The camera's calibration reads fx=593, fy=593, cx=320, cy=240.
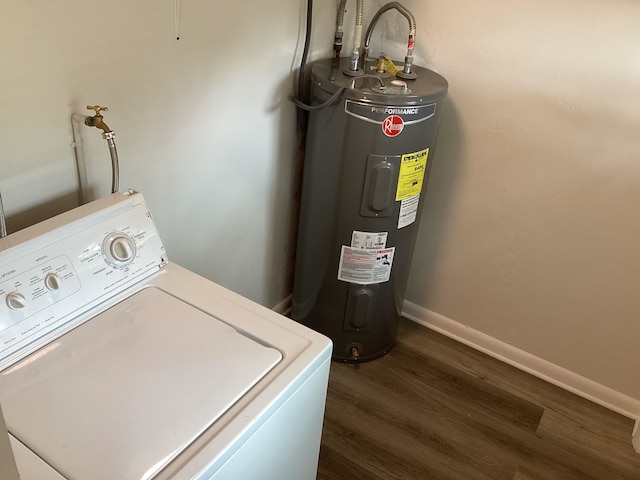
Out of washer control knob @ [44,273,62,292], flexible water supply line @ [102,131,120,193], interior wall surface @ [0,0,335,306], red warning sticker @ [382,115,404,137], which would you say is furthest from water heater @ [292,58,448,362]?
washer control knob @ [44,273,62,292]

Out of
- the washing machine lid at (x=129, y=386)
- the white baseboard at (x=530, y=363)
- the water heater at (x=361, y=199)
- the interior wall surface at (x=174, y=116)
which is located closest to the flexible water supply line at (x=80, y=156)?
the interior wall surface at (x=174, y=116)

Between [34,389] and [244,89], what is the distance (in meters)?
0.87

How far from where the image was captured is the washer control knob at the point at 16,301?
93 cm

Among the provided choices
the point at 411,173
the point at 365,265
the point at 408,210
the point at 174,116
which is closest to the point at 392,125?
the point at 411,173

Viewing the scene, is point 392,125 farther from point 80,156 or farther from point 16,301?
point 16,301

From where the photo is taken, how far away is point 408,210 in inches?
66.5

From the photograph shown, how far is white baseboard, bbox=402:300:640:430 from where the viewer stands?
1.83 metres

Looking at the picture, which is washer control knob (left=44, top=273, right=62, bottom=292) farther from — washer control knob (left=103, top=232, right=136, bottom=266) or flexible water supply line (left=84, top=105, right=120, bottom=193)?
flexible water supply line (left=84, top=105, right=120, bottom=193)

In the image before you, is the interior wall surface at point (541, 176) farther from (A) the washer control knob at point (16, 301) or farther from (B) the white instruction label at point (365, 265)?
(A) the washer control knob at point (16, 301)

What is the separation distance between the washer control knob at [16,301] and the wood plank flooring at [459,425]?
918mm

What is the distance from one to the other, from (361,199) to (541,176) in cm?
53

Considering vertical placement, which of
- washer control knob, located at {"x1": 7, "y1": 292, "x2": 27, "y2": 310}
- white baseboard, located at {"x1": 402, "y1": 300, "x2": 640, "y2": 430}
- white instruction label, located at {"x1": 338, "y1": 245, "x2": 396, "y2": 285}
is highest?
washer control knob, located at {"x1": 7, "y1": 292, "x2": 27, "y2": 310}

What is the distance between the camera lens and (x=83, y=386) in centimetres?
90

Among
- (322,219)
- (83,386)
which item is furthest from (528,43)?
(83,386)
